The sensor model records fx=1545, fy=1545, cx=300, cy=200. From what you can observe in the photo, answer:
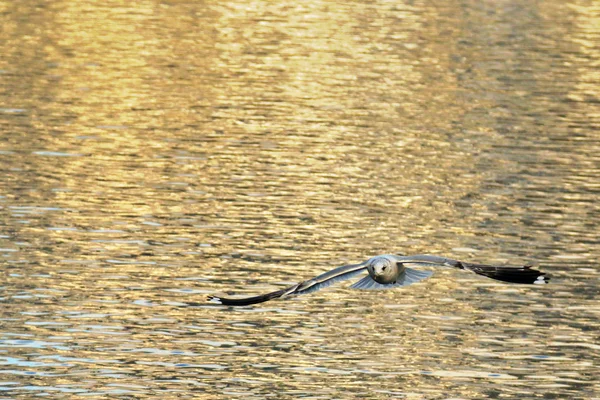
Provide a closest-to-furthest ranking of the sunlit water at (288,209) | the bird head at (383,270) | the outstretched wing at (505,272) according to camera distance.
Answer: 1. the outstretched wing at (505,272)
2. the bird head at (383,270)
3. the sunlit water at (288,209)

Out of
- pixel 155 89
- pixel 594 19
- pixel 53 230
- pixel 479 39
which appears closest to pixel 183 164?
pixel 53 230

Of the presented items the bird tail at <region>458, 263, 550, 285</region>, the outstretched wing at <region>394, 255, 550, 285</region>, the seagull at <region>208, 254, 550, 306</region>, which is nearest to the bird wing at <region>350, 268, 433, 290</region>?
the seagull at <region>208, 254, 550, 306</region>

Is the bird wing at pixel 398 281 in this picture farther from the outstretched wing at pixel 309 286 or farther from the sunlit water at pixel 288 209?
the sunlit water at pixel 288 209

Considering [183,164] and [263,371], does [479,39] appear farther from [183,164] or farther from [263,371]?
[263,371]

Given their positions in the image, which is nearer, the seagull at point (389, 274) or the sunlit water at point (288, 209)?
the seagull at point (389, 274)

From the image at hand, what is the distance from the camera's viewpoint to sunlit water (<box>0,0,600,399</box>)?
25.0m

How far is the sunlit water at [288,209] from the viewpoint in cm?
2495

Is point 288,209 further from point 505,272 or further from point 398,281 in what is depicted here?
point 505,272

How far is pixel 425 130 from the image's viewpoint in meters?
48.8

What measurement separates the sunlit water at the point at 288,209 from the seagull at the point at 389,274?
452cm

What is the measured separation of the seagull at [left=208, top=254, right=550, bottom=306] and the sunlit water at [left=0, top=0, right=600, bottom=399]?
178 inches

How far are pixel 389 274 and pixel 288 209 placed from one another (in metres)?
17.3

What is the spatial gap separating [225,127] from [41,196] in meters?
12.1

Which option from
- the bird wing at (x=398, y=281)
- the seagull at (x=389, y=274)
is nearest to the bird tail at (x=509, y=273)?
the seagull at (x=389, y=274)
